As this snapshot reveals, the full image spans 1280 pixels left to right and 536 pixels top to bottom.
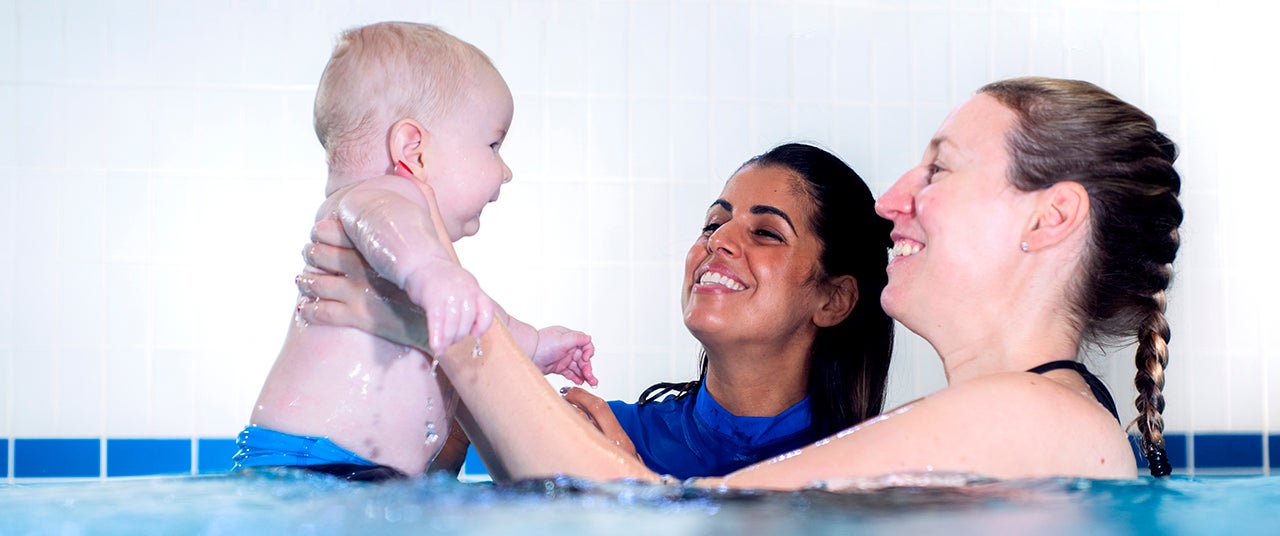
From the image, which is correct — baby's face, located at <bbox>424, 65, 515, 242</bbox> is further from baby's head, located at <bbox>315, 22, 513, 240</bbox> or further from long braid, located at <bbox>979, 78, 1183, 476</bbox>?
long braid, located at <bbox>979, 78, 1183, 476</bbox>

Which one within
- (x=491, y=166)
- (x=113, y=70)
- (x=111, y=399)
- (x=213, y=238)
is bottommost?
(x=111, y=399)

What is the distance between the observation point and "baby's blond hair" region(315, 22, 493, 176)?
1859mm

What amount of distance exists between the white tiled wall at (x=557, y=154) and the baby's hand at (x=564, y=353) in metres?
1.66

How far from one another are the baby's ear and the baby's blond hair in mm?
14

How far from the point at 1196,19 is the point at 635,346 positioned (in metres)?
2.22

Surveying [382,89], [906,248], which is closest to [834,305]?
[906,248]

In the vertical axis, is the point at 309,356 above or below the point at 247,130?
below

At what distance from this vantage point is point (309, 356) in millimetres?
1729

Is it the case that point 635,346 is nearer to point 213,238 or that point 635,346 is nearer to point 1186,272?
point 213,238

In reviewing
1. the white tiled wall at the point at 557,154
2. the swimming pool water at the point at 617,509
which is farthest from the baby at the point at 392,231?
the white tiled wall at the point at 557,154

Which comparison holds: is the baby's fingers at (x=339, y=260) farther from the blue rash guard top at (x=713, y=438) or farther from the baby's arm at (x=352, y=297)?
the blue rash guard top at (x=713, y=438)

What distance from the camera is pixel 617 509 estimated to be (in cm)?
120

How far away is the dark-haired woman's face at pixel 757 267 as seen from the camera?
7.68ft

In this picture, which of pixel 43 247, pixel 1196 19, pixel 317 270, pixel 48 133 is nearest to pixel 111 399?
pixel 43 247
